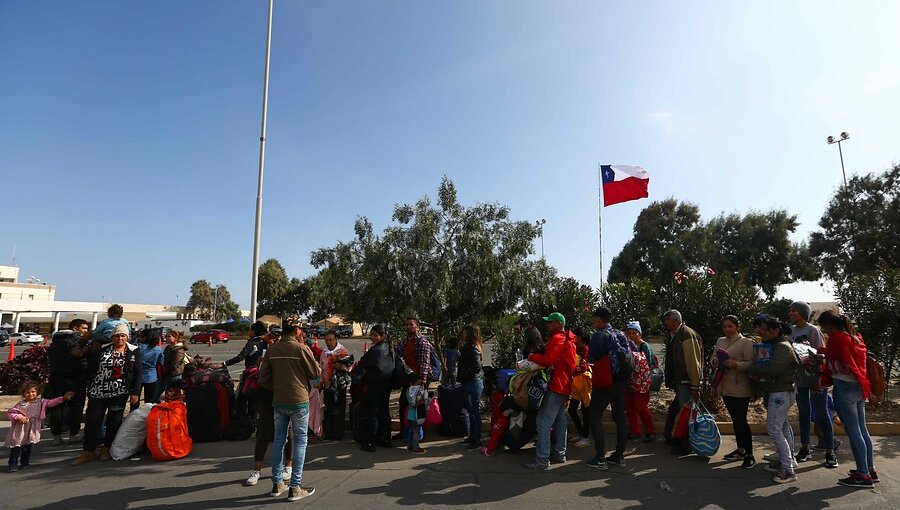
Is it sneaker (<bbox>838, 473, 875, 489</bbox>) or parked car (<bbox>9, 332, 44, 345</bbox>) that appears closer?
sneaker (<bbox>838, 473, 875, 489</bbox>)

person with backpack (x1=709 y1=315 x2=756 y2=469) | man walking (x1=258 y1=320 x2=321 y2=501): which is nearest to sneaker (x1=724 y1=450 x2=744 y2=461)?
person with backpack (x1=709 y1=315 x2=756 y2=469)

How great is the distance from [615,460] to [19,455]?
22.4 feet

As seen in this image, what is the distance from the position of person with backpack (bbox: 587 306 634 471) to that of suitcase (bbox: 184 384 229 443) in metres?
4.84

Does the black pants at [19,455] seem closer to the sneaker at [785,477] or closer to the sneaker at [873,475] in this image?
the sneaker at [785,477]

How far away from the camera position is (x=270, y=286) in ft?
187

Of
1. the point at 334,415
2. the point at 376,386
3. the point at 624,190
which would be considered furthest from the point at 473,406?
the point at 624,190

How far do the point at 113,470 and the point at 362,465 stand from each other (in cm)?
273

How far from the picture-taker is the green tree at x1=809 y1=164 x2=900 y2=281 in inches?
960

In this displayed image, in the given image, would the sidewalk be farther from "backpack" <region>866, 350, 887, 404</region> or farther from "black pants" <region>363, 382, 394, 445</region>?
"backpack" <region>866, 350, 887, 404</region>

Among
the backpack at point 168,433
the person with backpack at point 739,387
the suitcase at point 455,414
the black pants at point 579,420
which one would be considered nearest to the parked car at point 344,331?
the backpack at point 168,433

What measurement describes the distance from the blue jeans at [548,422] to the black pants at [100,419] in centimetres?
495

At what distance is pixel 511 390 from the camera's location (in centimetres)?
564

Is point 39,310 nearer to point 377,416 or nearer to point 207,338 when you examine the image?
point 207,338

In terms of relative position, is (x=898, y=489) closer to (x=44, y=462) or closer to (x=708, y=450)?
(x=708, y=450)
